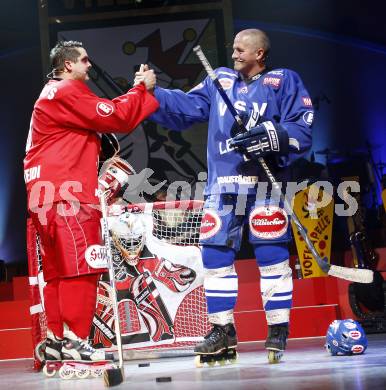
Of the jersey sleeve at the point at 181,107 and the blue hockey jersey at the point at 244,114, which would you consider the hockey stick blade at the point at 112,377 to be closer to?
the blue hockey jersey at the point at 244,114

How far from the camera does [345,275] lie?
3611 mm

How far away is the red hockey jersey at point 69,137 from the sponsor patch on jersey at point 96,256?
216 mm

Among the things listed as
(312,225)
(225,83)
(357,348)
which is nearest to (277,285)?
(357,348)

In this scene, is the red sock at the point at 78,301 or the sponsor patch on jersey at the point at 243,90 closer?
the red sock at the point at 78,301

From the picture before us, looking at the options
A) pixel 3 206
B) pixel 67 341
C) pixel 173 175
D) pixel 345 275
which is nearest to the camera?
pixel 67 341

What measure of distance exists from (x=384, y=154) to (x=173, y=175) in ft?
9.65

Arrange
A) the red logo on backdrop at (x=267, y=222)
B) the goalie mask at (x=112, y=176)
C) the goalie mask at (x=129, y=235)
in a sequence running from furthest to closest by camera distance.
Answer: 1. the goalie mask at (x=129, y=235)
2. the goalie mask at (x=112, y=176)
3. the red logo on backdrop at (x=267, y=222)

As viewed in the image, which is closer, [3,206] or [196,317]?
[196,317]

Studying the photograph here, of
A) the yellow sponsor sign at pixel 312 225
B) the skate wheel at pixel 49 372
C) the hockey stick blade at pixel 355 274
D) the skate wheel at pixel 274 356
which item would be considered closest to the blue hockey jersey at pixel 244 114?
the hockey stick blade at pixel 355 274


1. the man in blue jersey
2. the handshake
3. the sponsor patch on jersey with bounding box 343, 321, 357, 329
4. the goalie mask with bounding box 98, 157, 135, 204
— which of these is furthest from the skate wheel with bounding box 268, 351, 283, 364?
the handshake

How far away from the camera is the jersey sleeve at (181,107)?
3785 mm

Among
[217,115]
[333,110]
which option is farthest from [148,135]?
[217,115]

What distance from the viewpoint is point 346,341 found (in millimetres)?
3607

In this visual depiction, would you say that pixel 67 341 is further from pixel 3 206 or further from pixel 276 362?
pixel 3 206
